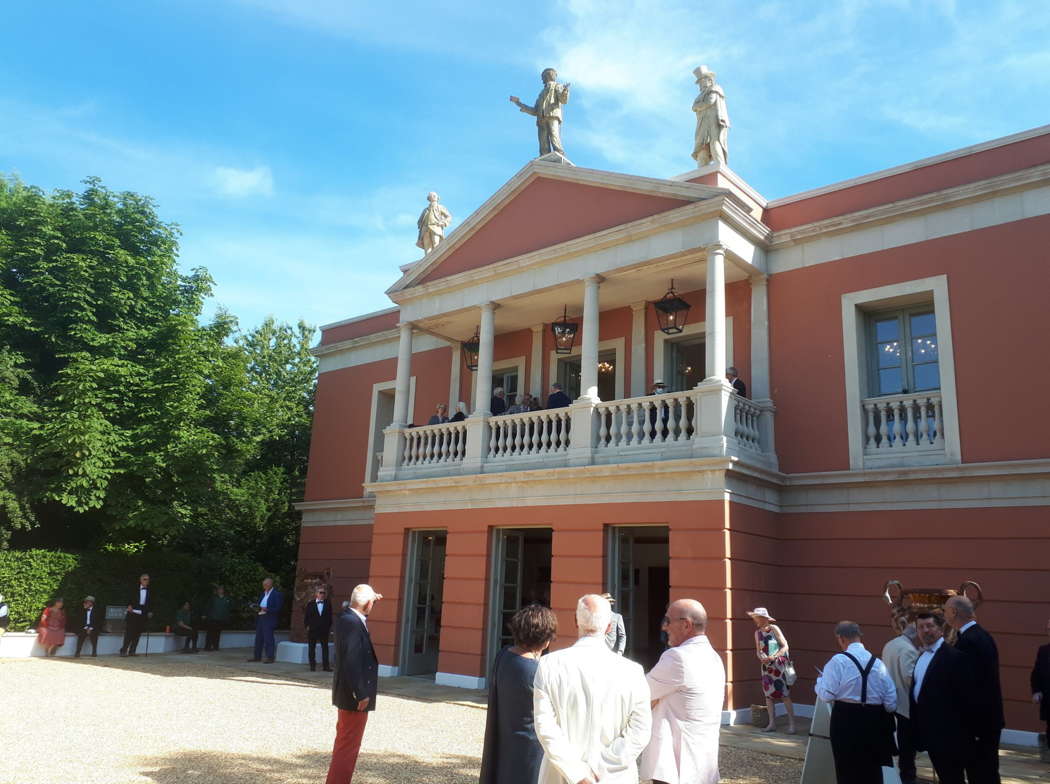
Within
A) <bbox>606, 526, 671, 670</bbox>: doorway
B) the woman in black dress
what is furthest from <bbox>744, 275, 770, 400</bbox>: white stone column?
the woman in black dress

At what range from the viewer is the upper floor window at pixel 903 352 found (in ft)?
36.9

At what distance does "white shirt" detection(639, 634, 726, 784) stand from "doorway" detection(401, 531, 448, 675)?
1005cm

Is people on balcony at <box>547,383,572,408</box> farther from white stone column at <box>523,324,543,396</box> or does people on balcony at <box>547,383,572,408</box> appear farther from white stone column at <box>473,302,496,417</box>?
white stone column at <box>523,324,543,396</box>

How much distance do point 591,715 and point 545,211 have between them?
11420 millimetres

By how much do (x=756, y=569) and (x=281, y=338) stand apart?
28876 mm

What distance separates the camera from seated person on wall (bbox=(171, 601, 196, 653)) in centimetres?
1770

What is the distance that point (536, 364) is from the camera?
15250mm

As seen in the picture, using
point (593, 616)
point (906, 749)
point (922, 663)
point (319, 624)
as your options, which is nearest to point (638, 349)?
point (319, 624)

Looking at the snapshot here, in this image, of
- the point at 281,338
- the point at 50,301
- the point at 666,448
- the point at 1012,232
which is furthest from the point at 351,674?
the point at 281,338

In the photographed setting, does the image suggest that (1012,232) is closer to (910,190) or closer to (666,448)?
(910,190)

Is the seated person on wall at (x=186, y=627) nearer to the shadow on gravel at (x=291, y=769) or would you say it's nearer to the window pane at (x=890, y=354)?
the shadow on gravel at (x=291, y=769)

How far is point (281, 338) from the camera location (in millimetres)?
35844

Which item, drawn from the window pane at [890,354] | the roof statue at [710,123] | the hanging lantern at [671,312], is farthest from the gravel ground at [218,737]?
the roof statue at [710,123]

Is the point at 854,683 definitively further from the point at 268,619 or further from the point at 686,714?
the point at 268,619
